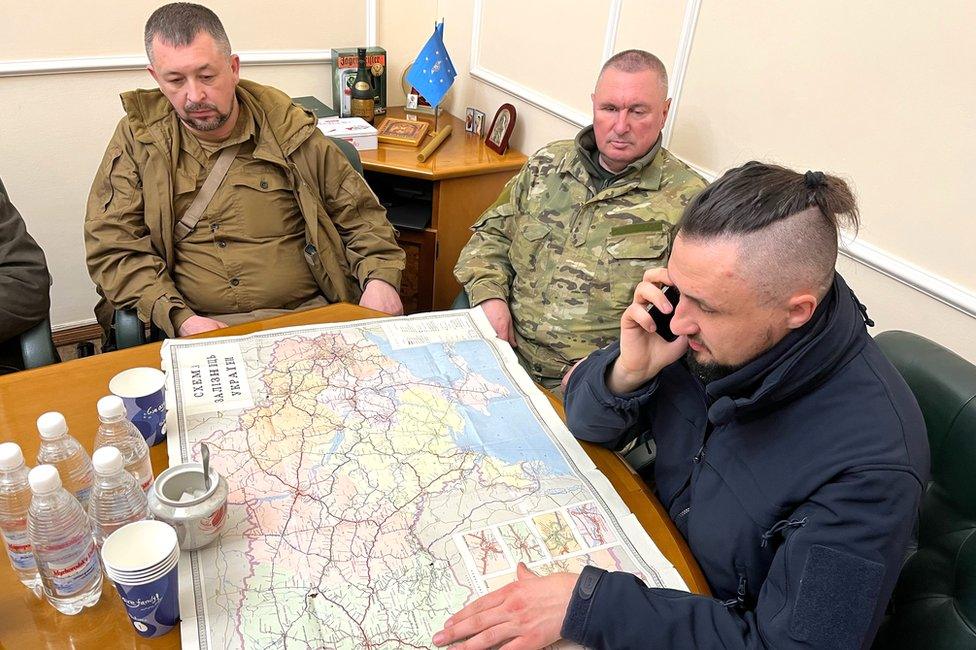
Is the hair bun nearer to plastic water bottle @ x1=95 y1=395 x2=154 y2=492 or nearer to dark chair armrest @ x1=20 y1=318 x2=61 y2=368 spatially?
plastic water bottle @ x1=95 y1=395 x2=154 y2=492

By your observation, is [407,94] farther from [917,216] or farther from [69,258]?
[917,216]

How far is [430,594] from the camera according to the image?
0.90 meters

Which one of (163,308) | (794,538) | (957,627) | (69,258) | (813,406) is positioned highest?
(813,406)

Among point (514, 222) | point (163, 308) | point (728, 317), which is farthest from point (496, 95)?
point (728, 317)

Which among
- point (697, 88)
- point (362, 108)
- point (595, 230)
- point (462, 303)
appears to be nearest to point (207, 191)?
point (462, 303)

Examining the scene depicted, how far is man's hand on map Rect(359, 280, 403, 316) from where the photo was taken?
1906 millimetres

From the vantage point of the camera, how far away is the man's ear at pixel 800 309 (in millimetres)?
916

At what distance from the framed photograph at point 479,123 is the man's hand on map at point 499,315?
134 centimetres

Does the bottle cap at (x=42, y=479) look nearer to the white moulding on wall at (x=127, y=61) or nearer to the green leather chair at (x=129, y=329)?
the green leather chair at (x=129, y=329)

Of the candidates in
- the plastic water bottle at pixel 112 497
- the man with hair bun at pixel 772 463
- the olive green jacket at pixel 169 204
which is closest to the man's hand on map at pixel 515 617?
the man with hair bun at pixel 772 463

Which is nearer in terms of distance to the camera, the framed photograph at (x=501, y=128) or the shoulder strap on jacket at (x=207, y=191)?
the shoulder strap on jacket at (x=207, y=191)

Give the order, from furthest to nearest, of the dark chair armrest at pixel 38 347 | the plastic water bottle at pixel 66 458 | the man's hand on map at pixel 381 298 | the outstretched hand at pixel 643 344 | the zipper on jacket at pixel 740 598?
the man's hand on map at pixel 381 298, the dark chair armrest at pixel 38 347, the outstretched hand at pixel 643 344, the zipper on jacket at pixel 740 598, the plastic water bottle at pixel 66 458

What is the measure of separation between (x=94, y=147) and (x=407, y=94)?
1341 mm

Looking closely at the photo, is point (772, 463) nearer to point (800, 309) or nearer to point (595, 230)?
point (800, 309)
